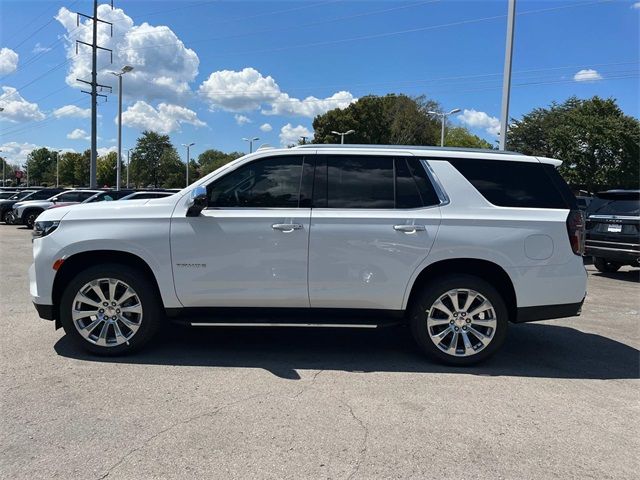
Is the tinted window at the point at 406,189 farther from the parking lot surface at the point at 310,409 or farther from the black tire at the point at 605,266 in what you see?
the black tire at the point at 605,266

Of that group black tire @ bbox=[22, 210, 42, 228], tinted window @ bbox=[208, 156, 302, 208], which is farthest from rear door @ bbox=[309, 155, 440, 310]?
black tire @ bbox=[22, 210, 42, 228]

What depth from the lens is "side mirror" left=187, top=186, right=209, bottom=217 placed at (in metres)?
4.67

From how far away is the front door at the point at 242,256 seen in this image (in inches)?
184

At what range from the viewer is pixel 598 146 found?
4044 cm

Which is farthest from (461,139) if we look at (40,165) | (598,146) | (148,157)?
(40,165)

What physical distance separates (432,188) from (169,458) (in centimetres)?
320

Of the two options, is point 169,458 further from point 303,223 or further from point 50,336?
point 50,336

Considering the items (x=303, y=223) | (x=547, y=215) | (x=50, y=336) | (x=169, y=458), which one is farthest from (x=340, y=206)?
(x=50, y=336)

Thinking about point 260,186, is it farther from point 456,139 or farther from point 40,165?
point 40,165

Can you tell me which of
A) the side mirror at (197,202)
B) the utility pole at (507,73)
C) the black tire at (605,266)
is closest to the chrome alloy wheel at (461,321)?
the side mirror at (197,202)

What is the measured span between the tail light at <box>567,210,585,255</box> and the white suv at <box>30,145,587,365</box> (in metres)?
0.01

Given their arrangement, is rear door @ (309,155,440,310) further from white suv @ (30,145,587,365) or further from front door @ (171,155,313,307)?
front door @ (171,155,313,307)

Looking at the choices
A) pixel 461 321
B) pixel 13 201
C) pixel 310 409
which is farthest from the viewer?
pixel 13 201

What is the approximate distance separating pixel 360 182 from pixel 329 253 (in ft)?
2.46
